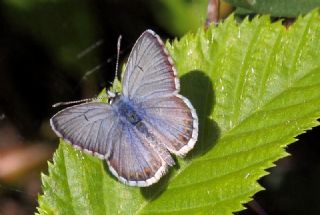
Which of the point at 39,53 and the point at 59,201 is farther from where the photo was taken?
the point at 39,53

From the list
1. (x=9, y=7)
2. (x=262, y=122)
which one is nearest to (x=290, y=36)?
(x=262, y=122)

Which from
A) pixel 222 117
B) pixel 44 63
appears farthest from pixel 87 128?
pixel 44 63

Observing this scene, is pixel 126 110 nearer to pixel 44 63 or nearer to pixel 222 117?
pixel 222 117

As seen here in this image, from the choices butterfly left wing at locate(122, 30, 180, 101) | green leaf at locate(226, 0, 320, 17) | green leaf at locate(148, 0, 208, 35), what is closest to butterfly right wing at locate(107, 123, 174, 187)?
butterfly left wing at locate(122, 30, 180, 101)

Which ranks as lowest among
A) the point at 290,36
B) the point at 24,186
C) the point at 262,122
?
the point at 24,186

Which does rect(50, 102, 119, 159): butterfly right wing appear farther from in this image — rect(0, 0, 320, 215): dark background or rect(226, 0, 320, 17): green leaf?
rect(0, 0, 320, 215): dark background

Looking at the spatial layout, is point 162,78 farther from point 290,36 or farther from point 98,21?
point 98,21
